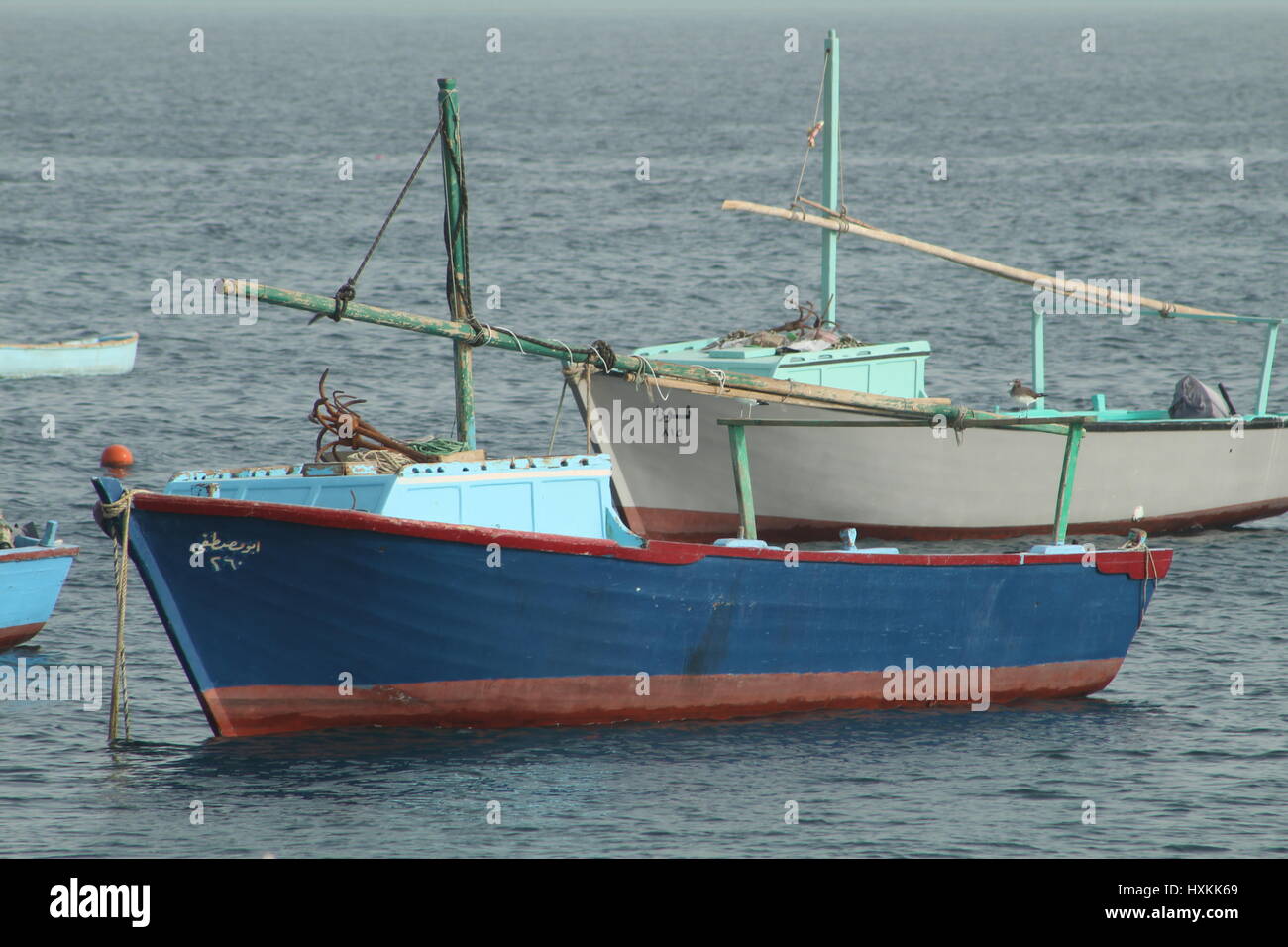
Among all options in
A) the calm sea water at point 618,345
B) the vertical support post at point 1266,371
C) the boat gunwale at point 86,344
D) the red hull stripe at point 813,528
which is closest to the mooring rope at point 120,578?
the calm sea water at point 618,345

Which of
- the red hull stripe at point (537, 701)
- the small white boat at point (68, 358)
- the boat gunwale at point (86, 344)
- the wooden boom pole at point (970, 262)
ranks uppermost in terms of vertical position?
the wooden boom pole at point (970, 262)

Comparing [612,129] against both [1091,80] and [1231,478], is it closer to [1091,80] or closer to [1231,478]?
[1091,80]

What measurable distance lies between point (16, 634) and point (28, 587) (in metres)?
0.56

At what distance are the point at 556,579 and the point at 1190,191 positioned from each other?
69.7m

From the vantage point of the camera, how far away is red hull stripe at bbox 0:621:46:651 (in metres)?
22.3

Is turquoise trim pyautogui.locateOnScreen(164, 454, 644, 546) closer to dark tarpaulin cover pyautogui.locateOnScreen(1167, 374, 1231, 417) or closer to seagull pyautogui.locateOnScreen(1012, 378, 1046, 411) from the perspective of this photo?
seagull pyautogui.locateOnScreen(1012, 378, 1046, 411)

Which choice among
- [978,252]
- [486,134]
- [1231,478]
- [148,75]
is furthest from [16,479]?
[148,75]

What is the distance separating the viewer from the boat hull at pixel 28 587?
2217 centimetres

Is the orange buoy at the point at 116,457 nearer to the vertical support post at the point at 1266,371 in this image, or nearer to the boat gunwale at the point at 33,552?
the boat gunwale at the point at 33,552

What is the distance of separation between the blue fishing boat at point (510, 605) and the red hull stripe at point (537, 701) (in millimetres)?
22

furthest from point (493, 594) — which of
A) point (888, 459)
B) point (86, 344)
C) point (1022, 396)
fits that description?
point (86, 344)

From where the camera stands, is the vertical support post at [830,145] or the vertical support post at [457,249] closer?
the vertical support post at [457,249]

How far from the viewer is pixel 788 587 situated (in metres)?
19.9
